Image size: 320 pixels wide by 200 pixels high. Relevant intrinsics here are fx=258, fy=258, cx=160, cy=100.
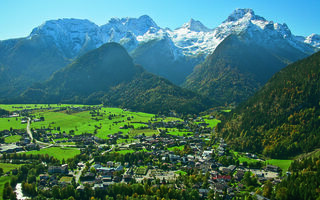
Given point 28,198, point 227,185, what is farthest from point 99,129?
point 227,185

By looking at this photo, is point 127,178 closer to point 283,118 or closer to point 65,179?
point 65,179

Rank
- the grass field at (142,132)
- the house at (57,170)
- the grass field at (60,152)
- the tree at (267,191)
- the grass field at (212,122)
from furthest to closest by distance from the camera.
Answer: the grass field at (212,122) → the grass field at (142,132) → the grass field at (60,152) → the house at (57,170) → the tree at (267,191)

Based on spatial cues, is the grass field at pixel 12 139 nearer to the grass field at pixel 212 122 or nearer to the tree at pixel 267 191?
the grass field at pixel 212 122

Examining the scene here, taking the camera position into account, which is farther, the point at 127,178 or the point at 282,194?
the point at 127,178

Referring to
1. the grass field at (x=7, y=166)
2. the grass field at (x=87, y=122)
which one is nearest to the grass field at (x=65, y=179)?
the grass field at (x=7, y=166)

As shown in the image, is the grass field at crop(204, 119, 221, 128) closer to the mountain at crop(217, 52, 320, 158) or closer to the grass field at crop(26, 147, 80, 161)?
the mountain at crop(217, 52, 320, 158)

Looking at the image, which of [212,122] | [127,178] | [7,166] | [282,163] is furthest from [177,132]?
[7,166]
